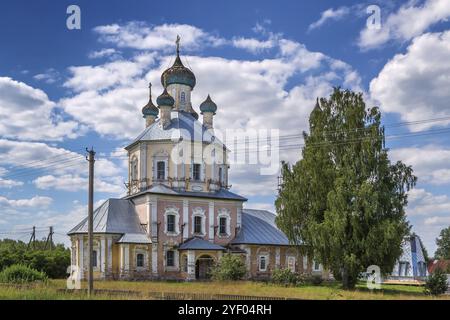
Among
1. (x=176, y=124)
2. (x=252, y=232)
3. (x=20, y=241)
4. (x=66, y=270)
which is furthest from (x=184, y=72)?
(x=20, y=241)

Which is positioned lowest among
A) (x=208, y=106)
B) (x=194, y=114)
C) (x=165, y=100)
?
(x=194, y=114)

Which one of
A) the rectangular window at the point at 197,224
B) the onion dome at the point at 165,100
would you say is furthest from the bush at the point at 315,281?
the onion dome at the point at 165,100

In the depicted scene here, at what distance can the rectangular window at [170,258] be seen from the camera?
3988 centimetres

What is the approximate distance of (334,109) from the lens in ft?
110

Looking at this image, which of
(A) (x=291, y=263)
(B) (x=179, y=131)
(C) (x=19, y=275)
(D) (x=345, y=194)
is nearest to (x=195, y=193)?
(B) (x=179, y=131)

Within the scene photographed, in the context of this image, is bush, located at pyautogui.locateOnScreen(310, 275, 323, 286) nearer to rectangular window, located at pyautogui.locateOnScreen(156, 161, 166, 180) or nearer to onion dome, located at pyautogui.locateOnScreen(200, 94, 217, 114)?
rectangular window, located at pyautogui.locateOnScreen(156, 161, 166, 180)

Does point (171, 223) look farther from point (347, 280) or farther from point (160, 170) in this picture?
point (347, 280)

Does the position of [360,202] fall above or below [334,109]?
below

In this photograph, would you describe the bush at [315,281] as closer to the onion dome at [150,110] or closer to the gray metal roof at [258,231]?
the gray metal roof at [258,231]

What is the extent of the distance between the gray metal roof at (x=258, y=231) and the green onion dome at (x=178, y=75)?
37.8 feet

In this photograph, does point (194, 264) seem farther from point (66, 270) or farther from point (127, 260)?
point (66, 270)

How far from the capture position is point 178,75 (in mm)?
46156

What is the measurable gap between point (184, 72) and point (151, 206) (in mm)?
12263

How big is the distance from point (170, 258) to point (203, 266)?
8.37 ft
